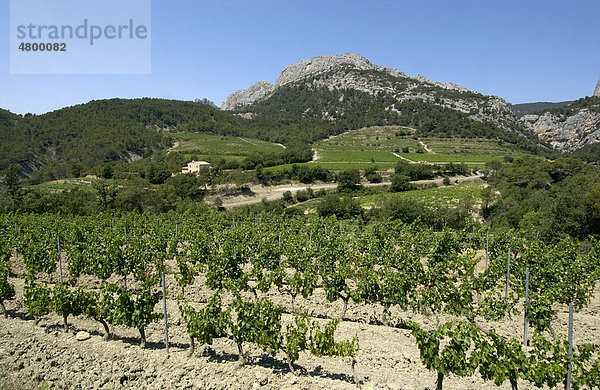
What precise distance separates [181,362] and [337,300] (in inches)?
279

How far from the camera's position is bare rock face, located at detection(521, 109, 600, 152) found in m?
114

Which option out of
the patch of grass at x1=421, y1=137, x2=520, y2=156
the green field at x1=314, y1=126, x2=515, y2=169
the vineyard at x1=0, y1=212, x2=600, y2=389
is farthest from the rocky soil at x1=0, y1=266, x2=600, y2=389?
the patch of grass at x1=421, y1=137, x2=520, y2=156

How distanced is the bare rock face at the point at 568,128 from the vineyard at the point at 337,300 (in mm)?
122896

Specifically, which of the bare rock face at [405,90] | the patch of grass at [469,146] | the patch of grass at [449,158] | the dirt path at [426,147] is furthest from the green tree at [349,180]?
the bare rock face at [405,90]

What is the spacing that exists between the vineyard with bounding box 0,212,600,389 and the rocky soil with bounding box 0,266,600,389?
15cm

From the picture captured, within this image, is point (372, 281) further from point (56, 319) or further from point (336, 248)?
point (56, 319)

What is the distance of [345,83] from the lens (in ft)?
542

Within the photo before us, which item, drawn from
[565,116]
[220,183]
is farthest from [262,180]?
[565,116]

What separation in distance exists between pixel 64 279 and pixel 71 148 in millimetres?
88159

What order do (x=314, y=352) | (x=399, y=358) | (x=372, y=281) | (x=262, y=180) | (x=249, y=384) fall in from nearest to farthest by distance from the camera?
(x=249, y=384), (x=314, y=352), (x=399, y=358), (x=372, y=281), (x=262, y=180)

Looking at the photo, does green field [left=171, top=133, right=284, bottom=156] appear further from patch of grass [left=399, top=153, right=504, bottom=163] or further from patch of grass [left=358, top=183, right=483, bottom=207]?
patch of grass [left=358, top=183, right=483, bottom=207]

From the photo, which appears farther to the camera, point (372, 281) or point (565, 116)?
point (565, 116)

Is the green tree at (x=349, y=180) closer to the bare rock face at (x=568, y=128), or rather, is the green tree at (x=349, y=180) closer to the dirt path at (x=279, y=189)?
the dirt path at (x=279, y=189)

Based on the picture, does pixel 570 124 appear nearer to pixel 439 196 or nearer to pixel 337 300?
pixel 439 196
